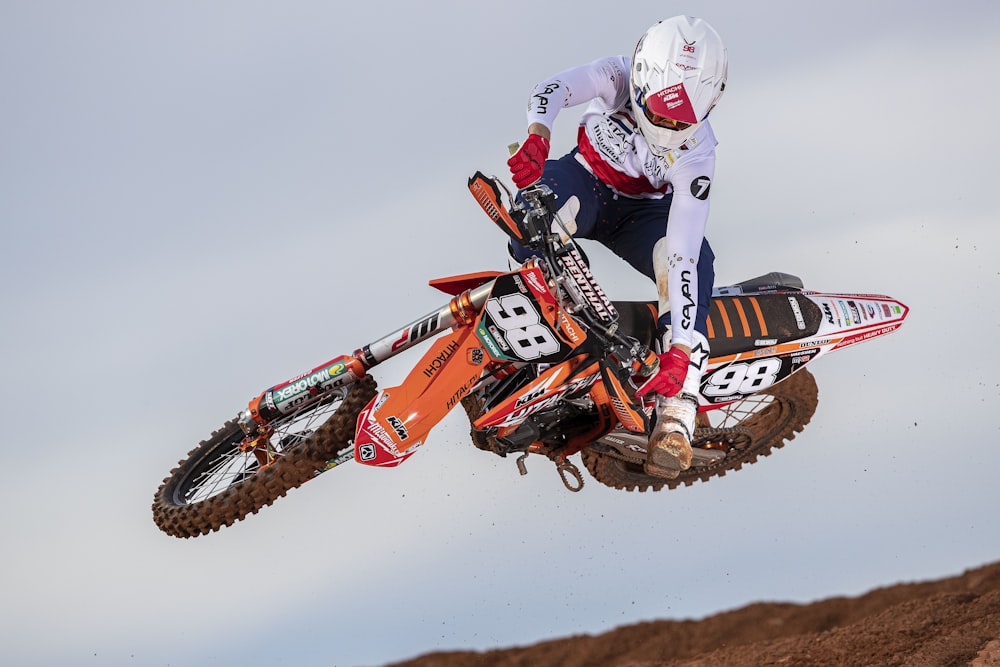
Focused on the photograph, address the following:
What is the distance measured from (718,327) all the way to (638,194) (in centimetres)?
66

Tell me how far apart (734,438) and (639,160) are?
163 cm

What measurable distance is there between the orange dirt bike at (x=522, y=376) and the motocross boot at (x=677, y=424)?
0.11 meters

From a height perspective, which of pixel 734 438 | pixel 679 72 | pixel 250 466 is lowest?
pixel 734 438

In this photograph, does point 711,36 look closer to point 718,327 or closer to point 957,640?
point 718,327

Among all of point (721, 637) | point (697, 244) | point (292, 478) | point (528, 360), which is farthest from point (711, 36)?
point (721, 637)

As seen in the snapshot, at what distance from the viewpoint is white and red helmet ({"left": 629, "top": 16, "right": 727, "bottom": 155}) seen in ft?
13.9

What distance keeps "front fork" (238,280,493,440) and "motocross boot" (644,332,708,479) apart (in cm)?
86

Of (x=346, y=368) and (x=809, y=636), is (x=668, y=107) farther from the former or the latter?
(x=809, y=636)

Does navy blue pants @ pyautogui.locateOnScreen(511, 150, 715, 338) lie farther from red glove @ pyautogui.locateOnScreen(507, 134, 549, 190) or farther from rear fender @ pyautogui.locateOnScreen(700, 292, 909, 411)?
red glove @ pyautogui.locateOnScreen(507, 134, 549, 190)

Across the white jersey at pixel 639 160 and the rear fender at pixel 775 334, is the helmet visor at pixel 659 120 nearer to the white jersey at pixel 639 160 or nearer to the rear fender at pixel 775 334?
the white jersey at pixel 639 160

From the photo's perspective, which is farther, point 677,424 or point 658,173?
point 658,173

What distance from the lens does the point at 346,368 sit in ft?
15.3

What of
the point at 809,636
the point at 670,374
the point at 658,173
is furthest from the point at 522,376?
the point at 809,636

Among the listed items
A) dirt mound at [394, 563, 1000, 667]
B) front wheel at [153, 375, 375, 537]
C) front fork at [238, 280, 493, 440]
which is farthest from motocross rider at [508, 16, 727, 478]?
dirt mound at [394, 563, 1000, 667]
